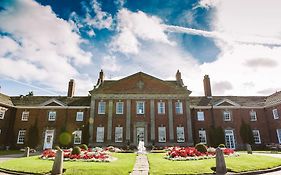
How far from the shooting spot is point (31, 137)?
105 ft

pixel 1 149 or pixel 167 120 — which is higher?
pixel 167 120

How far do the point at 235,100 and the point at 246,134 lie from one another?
6267mm

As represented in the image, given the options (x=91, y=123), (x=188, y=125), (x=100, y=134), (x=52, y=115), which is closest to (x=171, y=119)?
(x=188, y=125)

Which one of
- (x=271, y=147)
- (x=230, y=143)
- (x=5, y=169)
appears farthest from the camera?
(x=230, y=143)

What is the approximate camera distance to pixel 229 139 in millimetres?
32500

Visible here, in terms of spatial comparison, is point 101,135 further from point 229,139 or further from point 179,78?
point 229,139

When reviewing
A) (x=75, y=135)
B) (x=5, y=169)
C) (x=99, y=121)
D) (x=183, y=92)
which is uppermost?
(x=183, y=92)

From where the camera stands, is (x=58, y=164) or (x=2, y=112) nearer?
(x=58, y=164)

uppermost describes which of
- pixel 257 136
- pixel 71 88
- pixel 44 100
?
pixel 71 88

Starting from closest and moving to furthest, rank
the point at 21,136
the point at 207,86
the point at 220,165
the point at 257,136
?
the point at 220,165
the point at 21,136
the point at 257,136
the point at 207,86

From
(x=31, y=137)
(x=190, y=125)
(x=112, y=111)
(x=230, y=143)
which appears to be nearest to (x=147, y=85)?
(x=112, y=111)

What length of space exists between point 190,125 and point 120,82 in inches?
495

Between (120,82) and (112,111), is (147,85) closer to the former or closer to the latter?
(120,82)

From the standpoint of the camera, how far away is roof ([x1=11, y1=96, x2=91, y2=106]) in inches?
1347
